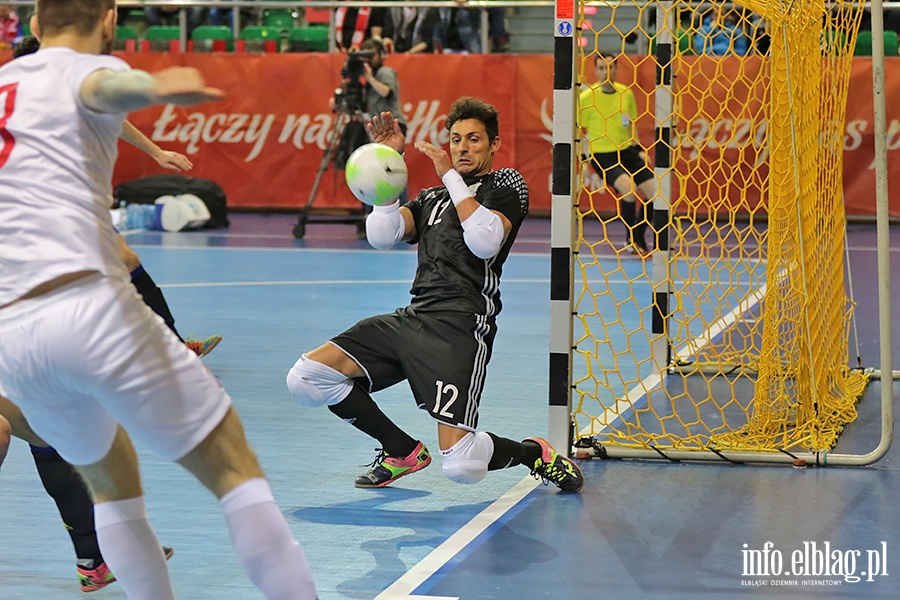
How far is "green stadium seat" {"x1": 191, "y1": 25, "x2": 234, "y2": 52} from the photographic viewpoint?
18.5 m

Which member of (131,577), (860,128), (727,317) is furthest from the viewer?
(860,128)

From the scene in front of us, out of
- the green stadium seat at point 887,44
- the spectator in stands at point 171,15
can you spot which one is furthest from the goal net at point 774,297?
the spectator in stands at point 171,15

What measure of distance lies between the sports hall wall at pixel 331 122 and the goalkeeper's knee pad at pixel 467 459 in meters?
11.8

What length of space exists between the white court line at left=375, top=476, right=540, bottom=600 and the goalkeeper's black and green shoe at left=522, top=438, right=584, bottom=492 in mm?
142

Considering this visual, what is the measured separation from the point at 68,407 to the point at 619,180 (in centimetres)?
1096

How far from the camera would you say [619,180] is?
13758 mm

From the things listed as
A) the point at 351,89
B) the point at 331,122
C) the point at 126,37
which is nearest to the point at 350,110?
the point at 351,89

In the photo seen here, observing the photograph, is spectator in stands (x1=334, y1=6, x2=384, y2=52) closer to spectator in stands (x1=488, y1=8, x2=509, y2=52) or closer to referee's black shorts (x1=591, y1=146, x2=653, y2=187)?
spectator in stands (x1=488, y1=8, x2=509, y2=52)

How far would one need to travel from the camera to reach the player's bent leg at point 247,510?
3295mm

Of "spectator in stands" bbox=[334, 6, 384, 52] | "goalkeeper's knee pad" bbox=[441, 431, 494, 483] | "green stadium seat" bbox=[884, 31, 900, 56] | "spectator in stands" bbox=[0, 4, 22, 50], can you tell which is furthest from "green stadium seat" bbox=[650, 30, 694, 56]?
"spectator in stands" bbox=[0, 4, 22, 50]

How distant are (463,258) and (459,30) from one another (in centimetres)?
1307

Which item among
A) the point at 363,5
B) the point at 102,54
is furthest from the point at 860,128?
the point at 102,54

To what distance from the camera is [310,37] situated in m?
18.4

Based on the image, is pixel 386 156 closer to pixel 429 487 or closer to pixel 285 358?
pixel 429 487
